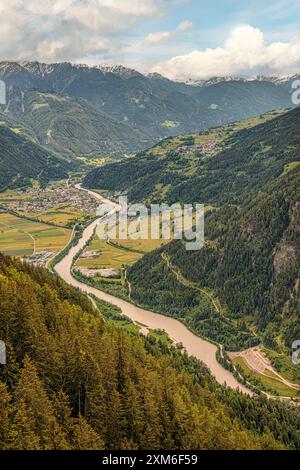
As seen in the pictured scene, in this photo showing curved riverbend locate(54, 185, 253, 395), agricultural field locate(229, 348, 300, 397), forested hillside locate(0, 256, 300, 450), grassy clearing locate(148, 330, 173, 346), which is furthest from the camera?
grassy clearing locate(148, 330, 173, 346)

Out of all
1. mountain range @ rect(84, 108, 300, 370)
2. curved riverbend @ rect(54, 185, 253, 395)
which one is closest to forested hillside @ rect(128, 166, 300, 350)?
mountain range @ rect(84, 108, 300, 370)

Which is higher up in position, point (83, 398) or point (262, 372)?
point (83, 398)

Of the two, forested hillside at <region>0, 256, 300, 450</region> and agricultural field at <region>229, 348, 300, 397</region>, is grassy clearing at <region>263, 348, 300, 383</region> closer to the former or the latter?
agricultural field at <region>229, 348, 300, 397</region>

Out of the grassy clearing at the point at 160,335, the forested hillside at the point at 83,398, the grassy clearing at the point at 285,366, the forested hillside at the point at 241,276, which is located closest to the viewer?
the forested hillside at the point at 83,398

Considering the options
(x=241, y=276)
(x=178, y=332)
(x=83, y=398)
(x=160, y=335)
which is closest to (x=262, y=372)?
(x=160, y=335)

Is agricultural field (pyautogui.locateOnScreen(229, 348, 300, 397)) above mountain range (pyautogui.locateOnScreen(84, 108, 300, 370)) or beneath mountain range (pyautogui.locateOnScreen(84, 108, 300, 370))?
beneath

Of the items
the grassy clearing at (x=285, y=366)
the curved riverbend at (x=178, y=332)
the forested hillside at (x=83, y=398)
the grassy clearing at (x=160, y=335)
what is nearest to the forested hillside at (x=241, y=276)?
the curved riverbend at (x=178, y=332)

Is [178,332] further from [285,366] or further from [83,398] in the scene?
→ [83,398]

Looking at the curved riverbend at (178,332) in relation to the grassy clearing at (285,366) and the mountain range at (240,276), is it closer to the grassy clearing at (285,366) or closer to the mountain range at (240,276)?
the mountain range at (240,276)
